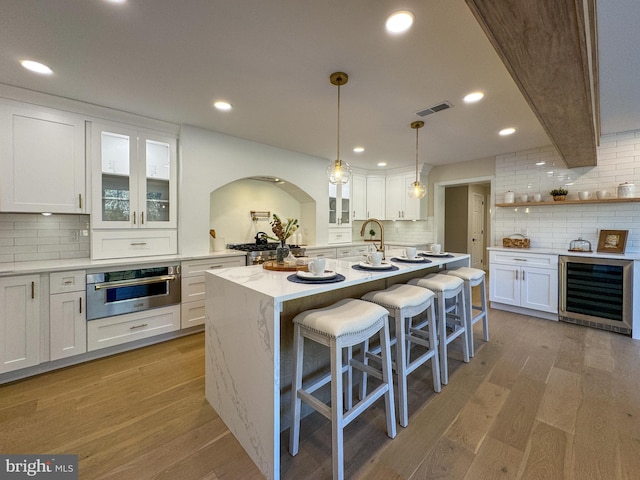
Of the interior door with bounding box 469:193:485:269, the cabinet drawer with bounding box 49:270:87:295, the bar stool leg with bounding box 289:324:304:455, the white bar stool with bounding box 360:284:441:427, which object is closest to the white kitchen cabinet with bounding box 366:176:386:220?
the interior door with bounding box 469:193:485:269

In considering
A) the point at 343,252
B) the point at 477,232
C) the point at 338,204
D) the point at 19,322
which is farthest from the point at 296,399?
the point at 477,232

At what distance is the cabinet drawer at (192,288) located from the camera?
3.07 metres

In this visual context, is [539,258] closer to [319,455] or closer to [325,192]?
[325,192]

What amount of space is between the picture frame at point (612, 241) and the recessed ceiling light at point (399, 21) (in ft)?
12.5

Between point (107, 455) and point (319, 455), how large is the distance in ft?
3.82

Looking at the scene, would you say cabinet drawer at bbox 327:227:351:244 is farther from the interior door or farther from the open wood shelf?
the interior door

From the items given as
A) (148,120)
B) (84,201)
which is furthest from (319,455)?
(148,120)

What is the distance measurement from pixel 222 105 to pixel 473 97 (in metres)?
2.33

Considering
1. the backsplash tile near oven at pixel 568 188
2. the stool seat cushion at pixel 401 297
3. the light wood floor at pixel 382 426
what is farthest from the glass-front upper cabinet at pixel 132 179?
the backsplash tile near oven at pixel 568 188

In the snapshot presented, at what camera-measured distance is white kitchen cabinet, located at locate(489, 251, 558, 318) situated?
3.54 m

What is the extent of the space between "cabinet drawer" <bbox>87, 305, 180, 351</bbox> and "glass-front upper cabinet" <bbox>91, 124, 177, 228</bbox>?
935 mm

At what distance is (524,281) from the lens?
3746mm

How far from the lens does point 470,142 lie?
3805 millimetres

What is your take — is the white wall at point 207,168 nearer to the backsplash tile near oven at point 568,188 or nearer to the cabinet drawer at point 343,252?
the cabinet drawer at point 343,252
